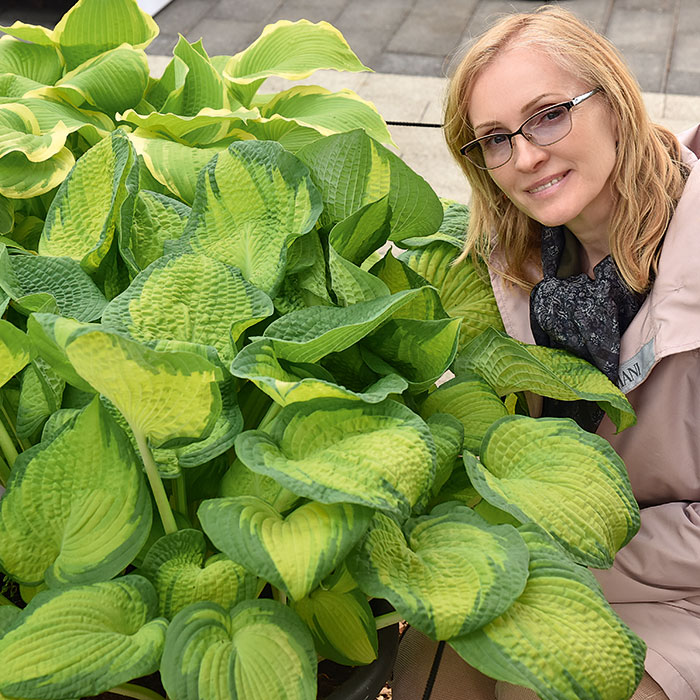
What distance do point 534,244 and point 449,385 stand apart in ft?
1.47

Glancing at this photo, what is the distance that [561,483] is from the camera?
737 millimetres

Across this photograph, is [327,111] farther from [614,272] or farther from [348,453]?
[348,453]

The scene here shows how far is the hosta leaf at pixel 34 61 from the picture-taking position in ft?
4.35

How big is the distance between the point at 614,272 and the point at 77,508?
733mm

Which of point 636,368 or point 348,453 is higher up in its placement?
point 348,453

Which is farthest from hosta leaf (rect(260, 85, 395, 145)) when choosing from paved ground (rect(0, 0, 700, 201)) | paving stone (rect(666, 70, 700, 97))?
paving stone (rect(666, 70, 700, 97))

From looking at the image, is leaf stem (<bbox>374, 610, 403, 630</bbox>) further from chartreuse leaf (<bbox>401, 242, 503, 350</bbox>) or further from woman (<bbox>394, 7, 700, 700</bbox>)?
chartreuse leaf (<bbox>401, 242, 503, 350</bbox>)

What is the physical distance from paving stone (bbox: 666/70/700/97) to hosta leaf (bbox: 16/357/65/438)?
285 centimetres

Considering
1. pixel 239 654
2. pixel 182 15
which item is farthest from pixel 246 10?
pixel 239 654

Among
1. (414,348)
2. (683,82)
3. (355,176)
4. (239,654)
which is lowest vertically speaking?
(683,82)

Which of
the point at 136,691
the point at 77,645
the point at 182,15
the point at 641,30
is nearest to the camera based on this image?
the point at 77,645

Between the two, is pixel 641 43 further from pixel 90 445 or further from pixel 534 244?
pixel 90 445

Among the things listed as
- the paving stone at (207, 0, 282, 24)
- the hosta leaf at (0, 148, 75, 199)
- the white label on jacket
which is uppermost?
the hosta leaf at (0, 148, 75, 199)

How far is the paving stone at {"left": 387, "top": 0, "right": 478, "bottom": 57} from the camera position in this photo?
357 centimetres
